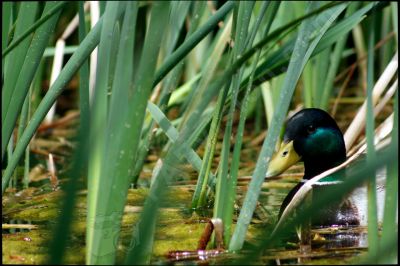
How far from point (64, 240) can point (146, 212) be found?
217mm

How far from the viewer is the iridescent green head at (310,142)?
4.69 metres

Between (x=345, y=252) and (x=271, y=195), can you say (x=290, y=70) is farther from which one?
(x=271, y=195)

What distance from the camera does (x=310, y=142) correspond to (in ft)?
15.6

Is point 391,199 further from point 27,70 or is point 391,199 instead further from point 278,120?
point 27,70

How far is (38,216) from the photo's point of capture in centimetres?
424

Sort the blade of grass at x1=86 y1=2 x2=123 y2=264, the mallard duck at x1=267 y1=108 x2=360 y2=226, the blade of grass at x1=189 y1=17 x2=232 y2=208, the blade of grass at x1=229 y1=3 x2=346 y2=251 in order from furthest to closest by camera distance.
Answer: the mallard duck at x1=267 y1=108 x2=360 y2=226 → the blade of grass at x1=189 y1=17 x2=232 y2=208 → the blade of grass at x1=229 y1=3 x2=346 y2=251 → the blade of grass at x1=86 y1=2 x2=123 y2=264

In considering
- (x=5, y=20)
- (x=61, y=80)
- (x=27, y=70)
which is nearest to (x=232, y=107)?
(x=61, y=80)

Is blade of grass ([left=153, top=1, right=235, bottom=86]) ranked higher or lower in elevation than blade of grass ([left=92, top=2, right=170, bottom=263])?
higher

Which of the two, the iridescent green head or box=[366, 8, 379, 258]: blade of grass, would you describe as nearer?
box=[366, 8, 379, 258]: blade of grass

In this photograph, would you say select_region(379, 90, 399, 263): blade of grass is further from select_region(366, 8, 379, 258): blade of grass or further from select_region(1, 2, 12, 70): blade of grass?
select_region(1, 2, 12, 70): blade of grass

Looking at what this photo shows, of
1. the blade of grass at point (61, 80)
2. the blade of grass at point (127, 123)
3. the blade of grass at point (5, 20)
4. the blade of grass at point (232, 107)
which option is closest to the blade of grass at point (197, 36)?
the blade of grass at point (232, 107)

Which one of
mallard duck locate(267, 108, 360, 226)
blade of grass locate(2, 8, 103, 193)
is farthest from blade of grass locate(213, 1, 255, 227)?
mallard duck locate(267, 108, 360, 226)

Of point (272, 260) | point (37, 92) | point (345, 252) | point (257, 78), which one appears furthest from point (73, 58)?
point (37, 92)

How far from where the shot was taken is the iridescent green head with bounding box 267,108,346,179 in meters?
4.69
